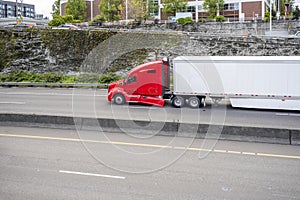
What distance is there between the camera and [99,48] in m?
49.8

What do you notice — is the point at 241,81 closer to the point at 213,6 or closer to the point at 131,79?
the point at 131,79

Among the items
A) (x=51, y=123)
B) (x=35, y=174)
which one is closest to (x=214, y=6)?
(x=51, y=123)

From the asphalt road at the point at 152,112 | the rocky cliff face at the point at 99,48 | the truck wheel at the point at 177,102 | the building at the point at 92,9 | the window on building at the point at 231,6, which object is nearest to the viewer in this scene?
the asphalt road at the point at 152,112

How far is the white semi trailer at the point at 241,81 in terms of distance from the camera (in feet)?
65.9

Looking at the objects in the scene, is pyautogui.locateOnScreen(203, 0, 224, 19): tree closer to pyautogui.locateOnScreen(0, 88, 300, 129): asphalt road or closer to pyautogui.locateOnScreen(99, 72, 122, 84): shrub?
pyautogui.locateOnScreen(99, 72, 122, 84): shrub

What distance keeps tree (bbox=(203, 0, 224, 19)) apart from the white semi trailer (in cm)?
4998

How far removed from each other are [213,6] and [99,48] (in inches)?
1170

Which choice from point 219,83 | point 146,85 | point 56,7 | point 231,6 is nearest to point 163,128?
point 219,83

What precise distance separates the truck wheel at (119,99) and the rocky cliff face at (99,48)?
22511mm

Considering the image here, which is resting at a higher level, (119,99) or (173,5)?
(173,5)

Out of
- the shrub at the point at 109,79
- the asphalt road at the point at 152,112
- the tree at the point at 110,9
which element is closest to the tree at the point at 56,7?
the tree at the point at 110,9

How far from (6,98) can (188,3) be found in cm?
5532

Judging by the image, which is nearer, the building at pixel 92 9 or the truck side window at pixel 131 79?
the truck side window at pixel 131 79

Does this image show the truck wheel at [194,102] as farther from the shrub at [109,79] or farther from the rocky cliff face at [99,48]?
the rocky cliff face at [99,48]
